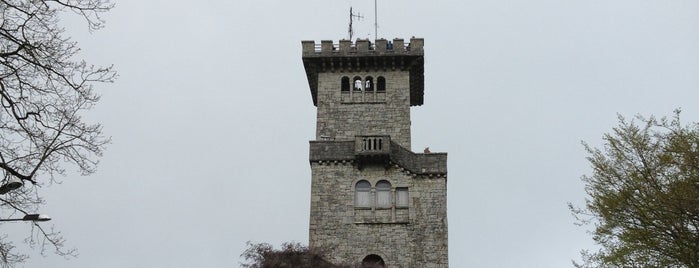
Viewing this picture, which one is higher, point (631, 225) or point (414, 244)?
point (414, 244)

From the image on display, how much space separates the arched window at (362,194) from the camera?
4219 cm

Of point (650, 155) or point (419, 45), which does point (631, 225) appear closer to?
point (650, 155)

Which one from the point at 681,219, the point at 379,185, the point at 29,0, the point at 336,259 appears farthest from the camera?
the point at 379,185

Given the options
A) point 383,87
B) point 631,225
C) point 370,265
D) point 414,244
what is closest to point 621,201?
point 631,225

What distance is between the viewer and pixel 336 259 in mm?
40094

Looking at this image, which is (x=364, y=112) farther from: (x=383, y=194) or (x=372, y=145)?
(x=383, y=194)

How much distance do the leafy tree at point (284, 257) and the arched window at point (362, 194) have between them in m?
8.31

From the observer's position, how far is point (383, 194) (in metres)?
42.5

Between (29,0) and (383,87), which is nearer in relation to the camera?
(29,0)

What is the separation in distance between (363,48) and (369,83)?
1988 mm

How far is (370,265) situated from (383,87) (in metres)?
12.7

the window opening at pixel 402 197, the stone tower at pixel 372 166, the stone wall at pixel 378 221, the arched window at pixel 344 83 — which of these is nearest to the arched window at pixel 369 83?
the stone tower at pixel 372 166

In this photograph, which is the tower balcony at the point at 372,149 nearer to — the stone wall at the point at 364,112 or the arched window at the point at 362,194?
the arched window at the point at 362,194

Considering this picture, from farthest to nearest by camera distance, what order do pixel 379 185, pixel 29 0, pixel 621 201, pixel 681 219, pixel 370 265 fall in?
pixel 379 185, pixel 370 265, pixel 621 201, pixel 681 219, pixel 29 0
